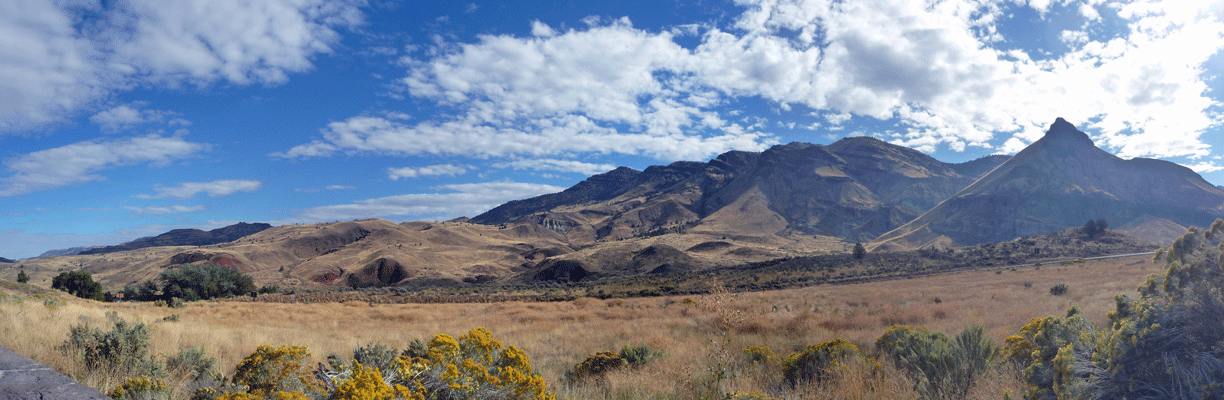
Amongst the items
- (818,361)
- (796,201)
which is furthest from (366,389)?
(796,201)

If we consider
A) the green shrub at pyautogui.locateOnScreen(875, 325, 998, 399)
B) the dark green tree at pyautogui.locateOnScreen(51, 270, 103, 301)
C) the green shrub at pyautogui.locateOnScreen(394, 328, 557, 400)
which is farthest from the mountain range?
the green shrub at pyautogui.locateOnScreen(394, 328, 557, 400)

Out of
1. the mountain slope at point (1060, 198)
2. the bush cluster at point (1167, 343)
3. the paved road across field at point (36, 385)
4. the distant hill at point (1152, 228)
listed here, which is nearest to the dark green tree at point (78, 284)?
the paved road across field at point (36, 385)

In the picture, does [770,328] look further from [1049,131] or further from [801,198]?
[1049,131]

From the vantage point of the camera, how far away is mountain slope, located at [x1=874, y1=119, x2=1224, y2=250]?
361ft

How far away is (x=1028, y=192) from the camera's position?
12269 cm

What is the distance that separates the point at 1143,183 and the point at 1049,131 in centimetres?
2823

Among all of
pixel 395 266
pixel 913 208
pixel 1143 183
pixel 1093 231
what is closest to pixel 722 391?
pixel 395 266

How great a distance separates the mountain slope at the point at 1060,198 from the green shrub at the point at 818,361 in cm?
10752

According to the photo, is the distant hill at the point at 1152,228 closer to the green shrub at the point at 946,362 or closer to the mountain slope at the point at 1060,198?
the mountain slope at the point at 1060,198

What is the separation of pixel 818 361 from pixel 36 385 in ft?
25.7

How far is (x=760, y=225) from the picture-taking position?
136 metres

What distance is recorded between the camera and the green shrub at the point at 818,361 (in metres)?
6.91

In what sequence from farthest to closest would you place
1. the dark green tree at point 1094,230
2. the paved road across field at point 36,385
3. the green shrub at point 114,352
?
the dark green tree at point 1094,230 → the green shrub at point 114,352 → the paved road across field at point 36,385

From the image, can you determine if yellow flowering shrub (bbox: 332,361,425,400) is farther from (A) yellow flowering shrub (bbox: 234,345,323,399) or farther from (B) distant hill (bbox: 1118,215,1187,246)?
(B) distant hill (bbox: 1118,215,1187,246)
